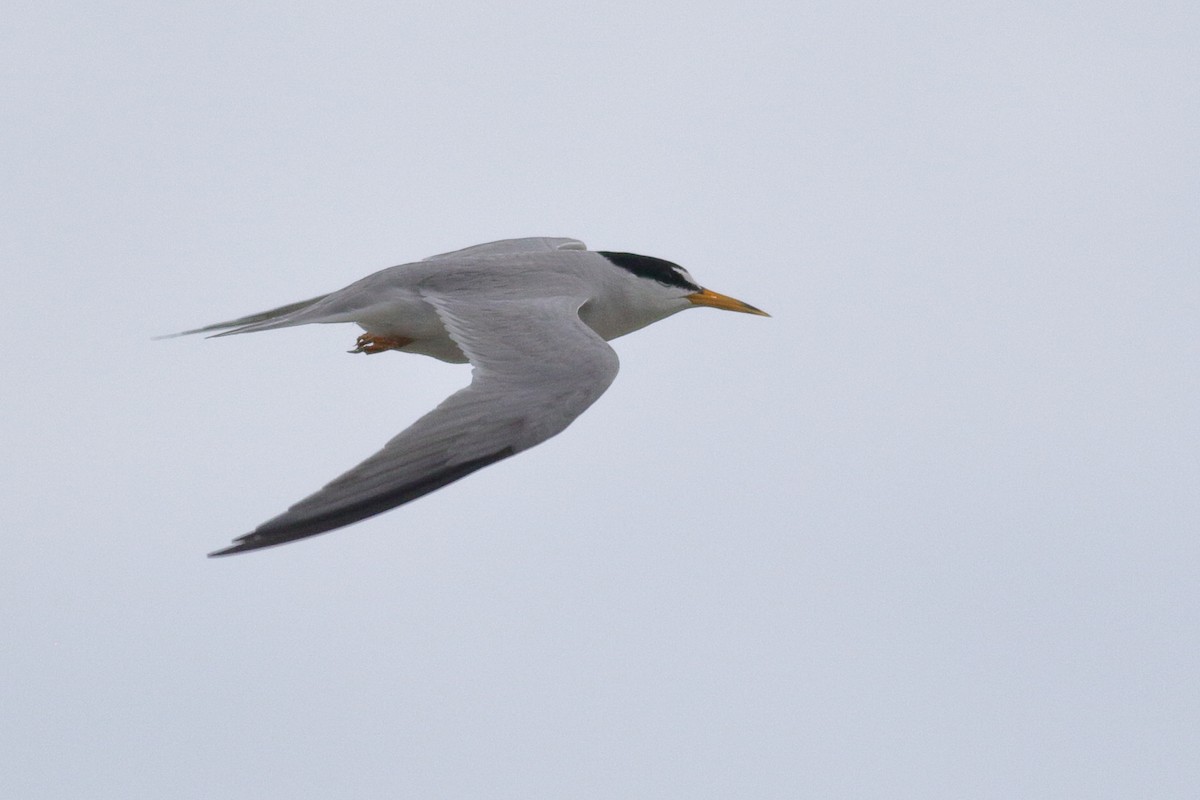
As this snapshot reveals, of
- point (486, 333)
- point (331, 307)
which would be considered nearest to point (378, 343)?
point (331, 307)

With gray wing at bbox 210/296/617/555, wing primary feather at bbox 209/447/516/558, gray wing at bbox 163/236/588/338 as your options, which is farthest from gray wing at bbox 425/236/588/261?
wing primary feather at bbox 209/447/516/558

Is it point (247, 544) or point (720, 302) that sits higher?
point (720, 302)

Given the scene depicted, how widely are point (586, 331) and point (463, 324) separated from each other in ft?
2.07

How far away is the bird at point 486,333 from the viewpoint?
247 inches

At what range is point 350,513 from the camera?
19.9ft

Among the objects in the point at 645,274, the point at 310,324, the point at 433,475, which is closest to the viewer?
A: the point at 433,475

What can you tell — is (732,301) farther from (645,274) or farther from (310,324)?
(310,324)

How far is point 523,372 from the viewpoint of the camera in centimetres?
738

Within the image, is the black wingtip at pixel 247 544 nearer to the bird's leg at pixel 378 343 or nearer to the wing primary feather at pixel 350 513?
the wing primary feather at pixel 350 513

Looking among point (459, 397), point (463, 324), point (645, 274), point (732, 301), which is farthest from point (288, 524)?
point (732, 301)

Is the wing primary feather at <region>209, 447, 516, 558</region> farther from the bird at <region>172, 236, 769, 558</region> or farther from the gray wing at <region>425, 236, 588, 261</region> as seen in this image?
the gray wing at <region>425, 236, 588, 261</region>

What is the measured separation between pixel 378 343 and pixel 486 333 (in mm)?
1391

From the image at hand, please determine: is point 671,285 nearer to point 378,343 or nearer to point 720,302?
point 720,302

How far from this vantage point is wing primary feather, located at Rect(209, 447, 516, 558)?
5.86 m
